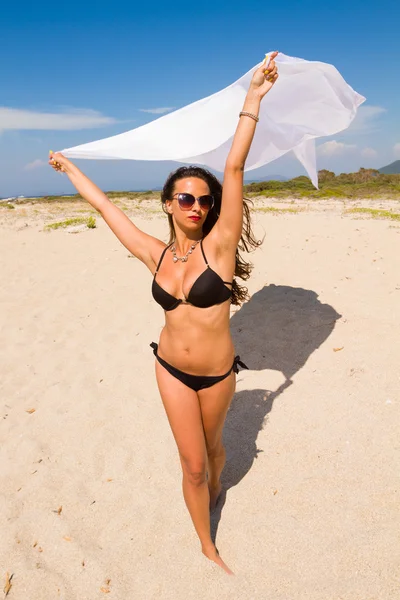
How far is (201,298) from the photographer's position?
291 centimetres

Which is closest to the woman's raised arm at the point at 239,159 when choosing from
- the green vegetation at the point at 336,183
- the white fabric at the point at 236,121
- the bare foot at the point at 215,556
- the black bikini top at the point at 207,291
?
the black bikini top at the point at 207,291

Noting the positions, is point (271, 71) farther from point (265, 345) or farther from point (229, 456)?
point (265, 345)

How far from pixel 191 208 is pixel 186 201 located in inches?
2.4

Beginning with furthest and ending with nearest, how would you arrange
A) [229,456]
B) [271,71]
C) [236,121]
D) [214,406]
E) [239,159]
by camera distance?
[229,456]
[236,121]
[214,406]
[271,71]
[239,159]

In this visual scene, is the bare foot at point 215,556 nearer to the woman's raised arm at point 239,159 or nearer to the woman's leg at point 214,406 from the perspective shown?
the woman's leg at point 214,406

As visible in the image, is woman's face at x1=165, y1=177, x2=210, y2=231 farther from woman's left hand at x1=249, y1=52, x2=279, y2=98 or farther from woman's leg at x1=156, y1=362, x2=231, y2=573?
woman's leg at x1=156, y1=362, x2=231, y2=573

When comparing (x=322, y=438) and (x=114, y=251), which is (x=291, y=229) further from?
(x=322, y=438)

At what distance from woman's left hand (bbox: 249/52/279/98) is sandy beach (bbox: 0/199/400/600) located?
337 cm

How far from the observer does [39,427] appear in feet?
16.9

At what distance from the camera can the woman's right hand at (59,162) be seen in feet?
12.3

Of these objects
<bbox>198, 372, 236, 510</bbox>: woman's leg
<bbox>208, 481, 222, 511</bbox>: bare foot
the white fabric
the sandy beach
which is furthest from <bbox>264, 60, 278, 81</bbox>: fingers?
the sandy beach

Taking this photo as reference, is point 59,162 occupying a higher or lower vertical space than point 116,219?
higher

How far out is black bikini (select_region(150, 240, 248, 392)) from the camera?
9.52 ft

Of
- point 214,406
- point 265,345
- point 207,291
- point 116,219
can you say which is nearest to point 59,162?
point 116,219
